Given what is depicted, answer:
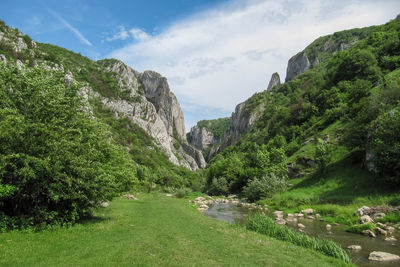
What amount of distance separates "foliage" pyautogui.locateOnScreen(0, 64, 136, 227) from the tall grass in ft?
39.8

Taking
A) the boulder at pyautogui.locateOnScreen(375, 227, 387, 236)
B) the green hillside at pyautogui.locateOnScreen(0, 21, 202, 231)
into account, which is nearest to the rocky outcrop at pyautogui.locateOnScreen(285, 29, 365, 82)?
the boulder at pyautogui.locateOnScreen(375, 227, 387, 236)

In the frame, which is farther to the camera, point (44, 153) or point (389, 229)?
point (389, 229)

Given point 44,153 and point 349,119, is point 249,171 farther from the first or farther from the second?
point 44,153

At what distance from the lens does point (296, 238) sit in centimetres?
1584

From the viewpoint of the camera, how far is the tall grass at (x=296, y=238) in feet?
42.7

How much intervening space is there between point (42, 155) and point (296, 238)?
56.7 feet

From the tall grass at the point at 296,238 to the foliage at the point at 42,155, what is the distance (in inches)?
478

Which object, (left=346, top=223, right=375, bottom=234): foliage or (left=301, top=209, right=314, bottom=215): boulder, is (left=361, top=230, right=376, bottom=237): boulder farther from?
(left=301, top=209, right=314, bottom=215): boulder

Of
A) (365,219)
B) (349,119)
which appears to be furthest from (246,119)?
(365,219)

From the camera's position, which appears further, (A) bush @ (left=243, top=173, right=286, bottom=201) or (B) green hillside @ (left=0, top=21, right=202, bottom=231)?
(A) bush @ (left=243, top=173, right=286, bottom=201)

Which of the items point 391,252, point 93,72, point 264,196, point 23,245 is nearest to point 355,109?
point 264,196

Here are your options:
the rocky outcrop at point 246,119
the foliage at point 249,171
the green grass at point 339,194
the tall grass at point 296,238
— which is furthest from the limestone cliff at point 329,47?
the tall grass at point 296,238

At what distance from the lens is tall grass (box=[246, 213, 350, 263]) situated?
512 inches

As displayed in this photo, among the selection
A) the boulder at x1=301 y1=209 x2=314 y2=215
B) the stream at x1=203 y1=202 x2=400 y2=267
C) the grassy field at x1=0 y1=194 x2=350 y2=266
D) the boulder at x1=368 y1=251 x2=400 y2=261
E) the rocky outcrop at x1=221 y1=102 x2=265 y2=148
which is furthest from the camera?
the rocky outcrop at x1=221 y1=102 x2=265 y2=148
